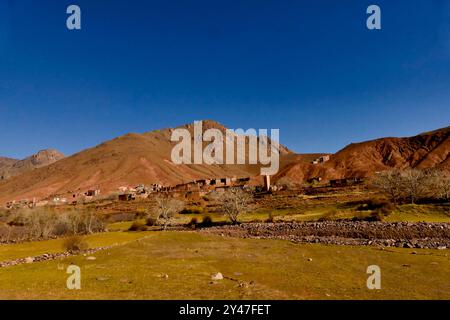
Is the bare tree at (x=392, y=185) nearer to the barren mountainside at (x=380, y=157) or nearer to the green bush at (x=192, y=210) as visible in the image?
the green bush at (x=192, y=210)

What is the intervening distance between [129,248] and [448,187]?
58.0 meters

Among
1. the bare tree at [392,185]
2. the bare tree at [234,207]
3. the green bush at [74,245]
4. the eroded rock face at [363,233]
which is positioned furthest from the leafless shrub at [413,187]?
the green bush at [74,245]

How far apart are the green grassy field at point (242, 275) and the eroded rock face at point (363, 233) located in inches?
182

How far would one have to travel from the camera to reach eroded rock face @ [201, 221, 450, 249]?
36594 mm

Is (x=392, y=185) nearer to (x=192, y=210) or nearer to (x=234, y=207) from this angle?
(x=234, y=207)

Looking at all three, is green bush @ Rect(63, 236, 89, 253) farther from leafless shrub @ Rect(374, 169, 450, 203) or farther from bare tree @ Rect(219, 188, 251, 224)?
leafless shrub @ Rect(374, 169, 450, 203)

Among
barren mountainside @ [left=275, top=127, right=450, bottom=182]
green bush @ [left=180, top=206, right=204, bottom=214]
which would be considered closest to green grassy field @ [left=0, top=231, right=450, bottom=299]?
green bush @ [left=180, top=206, right=204, bottom=214]

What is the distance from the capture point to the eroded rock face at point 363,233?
3659 cm

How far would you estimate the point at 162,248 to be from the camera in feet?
126

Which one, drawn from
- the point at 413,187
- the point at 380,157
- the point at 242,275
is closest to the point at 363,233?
the point at 242,275

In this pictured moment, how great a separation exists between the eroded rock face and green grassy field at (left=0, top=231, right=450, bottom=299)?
182 inches

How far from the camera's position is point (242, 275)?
21.9m
